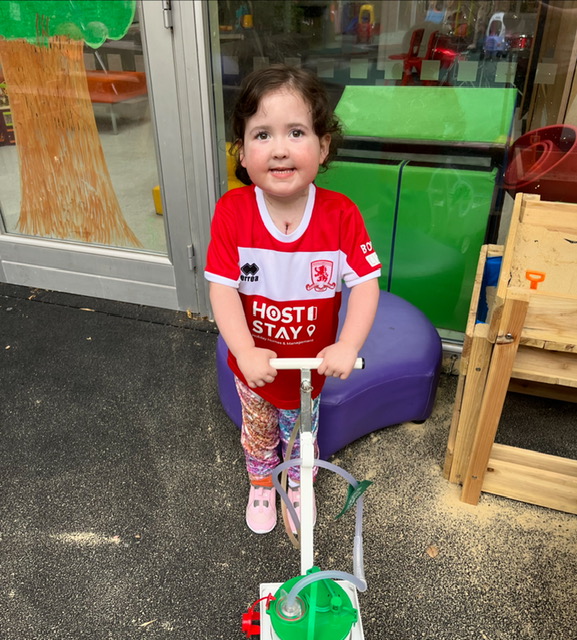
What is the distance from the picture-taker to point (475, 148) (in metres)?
2.17

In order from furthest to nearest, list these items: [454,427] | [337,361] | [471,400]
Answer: [454,427]
[471,400]
[337,361]

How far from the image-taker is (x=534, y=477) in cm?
164

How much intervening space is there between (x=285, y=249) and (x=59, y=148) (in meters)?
1.86

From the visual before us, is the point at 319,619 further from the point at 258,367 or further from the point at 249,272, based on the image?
the point at 249,272

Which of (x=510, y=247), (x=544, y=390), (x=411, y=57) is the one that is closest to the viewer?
(x=510, y=247)

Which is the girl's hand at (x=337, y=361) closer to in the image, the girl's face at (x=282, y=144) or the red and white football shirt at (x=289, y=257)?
the red and white football shirt at (x=289, y=257)

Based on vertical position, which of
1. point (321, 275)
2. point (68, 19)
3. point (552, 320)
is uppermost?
point (68, 19)

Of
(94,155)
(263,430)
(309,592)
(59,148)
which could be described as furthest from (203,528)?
(59,148)

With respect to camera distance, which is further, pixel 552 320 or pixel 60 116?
pixel 60 116

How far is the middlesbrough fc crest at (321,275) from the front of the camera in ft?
4.27

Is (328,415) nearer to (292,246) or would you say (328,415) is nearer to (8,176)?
(292,246)

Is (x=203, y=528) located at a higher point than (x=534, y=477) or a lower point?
lower

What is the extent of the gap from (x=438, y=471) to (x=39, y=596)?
4.14ft

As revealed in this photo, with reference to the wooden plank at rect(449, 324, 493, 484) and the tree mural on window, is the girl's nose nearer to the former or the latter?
the wooden plank at rect(449, 324, 493, 484)
